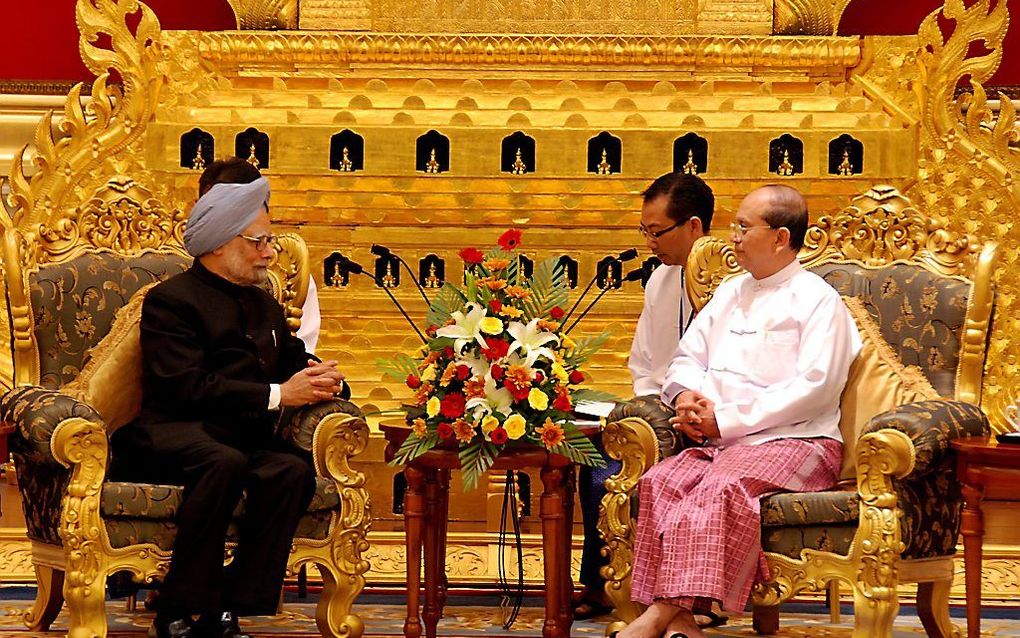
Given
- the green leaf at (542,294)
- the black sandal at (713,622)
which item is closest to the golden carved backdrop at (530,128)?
the black sandal at (713,622)

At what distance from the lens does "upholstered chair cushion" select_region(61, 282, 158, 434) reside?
16.1 feet

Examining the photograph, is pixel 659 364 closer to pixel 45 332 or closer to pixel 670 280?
pixel 670 280

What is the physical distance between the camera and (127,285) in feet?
17.7

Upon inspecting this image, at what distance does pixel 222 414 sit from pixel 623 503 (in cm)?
120

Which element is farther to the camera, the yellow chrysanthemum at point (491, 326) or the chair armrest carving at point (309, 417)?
the chair armrest carving at point (309, 417)

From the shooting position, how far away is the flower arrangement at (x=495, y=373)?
4594mm

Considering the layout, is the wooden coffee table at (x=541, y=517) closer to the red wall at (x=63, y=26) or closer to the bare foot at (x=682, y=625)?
the bare foot at (x=682, y=625)

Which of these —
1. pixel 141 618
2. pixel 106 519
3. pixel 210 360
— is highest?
pixel 210 360

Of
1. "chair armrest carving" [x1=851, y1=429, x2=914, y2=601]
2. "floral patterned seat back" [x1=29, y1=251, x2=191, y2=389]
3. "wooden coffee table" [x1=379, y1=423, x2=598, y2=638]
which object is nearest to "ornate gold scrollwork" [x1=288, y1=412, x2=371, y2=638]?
"wooden coffee table" [x1=379, y1=423, x2=598, y2=638]

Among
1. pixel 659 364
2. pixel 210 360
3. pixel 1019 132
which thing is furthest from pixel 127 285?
pixel 1019 132

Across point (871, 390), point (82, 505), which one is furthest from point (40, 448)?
point (871, 390)

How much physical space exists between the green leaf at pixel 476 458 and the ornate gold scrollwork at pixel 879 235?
4.74 ft

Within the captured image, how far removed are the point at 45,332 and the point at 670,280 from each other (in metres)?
2.07

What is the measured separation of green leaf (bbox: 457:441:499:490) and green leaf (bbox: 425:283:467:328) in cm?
40
